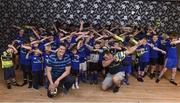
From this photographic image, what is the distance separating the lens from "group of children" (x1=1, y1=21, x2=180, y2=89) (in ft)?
24.4

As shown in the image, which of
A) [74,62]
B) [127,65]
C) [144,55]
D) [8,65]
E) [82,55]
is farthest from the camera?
[144,55]

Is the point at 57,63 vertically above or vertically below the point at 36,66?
above

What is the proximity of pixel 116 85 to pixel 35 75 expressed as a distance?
5.13 ft

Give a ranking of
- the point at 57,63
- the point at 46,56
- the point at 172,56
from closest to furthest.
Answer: the point at 57,63 < the point at 46,56 < the point at 172,56

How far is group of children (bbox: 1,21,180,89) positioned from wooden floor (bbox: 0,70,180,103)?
192 mm

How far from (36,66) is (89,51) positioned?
1155 millimetres

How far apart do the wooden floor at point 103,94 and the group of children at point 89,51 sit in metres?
0.19

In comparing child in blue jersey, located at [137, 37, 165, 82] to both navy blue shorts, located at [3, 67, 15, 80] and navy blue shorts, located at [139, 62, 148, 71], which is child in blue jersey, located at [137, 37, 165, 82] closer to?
navy blue shorts, located at [139, 62, 148, 71]

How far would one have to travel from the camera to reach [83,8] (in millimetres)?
9000

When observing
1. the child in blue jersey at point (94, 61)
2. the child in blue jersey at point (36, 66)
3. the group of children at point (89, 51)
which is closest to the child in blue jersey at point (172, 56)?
the group of children at point (89, 51)

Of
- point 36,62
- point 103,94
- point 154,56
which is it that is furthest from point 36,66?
point 154,56

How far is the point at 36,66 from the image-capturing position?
7.34 meters

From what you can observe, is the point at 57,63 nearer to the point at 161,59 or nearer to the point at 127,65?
the point at 127,65

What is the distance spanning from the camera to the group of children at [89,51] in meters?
7.43
